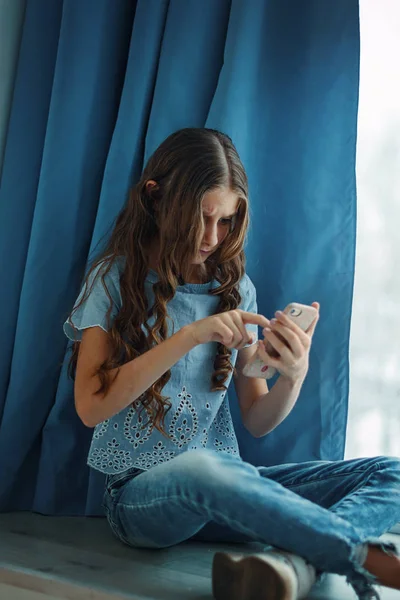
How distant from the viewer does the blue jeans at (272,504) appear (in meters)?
1.12

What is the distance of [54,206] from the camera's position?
1.69 meters

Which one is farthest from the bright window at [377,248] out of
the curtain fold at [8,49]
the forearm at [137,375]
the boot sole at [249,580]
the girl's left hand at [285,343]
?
the curtain fold at [8,49]

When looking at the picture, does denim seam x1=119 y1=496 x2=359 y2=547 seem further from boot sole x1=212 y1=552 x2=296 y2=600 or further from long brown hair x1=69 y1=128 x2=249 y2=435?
long brown hair x1=69 y1=128 x2=249 y2=435

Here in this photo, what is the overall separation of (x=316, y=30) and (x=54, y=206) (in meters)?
0.68

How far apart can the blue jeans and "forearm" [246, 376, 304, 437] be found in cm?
10

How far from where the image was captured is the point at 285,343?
1.31 metres

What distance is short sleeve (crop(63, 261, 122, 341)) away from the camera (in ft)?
4.70

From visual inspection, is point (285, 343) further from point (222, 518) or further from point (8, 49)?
point (8, 49)

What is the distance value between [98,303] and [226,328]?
290 millimetres

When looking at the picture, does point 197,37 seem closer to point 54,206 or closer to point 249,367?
point 54,206

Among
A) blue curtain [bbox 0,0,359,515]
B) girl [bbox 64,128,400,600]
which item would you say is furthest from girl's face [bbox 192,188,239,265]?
blue curtain [bbox 0,0,359,515]

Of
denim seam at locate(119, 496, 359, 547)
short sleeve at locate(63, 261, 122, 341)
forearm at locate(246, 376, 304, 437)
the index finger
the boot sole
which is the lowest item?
the boot sole

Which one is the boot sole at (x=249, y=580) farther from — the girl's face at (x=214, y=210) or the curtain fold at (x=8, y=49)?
the curtain fold at (x=8, y=49)

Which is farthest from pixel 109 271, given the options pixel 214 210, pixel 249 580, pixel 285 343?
pixel 249 580
